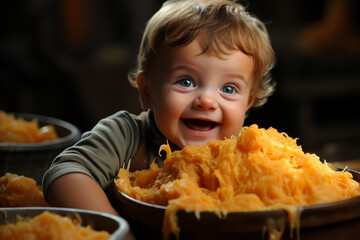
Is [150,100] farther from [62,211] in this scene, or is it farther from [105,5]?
[105,5]

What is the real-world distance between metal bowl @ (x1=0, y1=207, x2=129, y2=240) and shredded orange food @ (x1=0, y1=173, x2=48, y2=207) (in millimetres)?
374

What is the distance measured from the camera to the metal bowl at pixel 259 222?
0.95 metres

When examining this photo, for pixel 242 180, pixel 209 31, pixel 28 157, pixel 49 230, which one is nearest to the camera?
pixel 49 230

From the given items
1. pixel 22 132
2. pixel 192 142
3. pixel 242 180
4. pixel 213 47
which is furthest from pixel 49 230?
pixel 22 132

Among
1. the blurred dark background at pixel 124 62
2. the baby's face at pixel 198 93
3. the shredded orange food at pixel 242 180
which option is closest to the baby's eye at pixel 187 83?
the baby's face at pixel 198 93

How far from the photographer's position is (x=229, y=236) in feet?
3.18

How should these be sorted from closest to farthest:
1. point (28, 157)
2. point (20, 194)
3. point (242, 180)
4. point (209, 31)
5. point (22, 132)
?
1. point (242, 180)
2. point (20, 194)
3. point (209, 31)
4. point (28, 157)
5. point (22, 132)

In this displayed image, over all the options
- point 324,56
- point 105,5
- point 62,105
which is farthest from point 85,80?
point 324,56

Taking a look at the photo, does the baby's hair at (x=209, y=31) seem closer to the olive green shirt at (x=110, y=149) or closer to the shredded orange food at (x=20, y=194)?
the olive green shirt at (x=110, y=149)

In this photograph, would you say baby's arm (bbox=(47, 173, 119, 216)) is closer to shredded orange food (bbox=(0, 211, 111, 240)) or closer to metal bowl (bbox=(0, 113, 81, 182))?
shredded orange food (bbox=(0, 211, 111, 240))

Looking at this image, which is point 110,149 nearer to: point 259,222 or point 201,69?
point 201,69

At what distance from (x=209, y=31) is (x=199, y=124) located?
1.00 ft

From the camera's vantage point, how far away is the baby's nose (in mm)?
1472

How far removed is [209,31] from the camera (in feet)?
5.13
